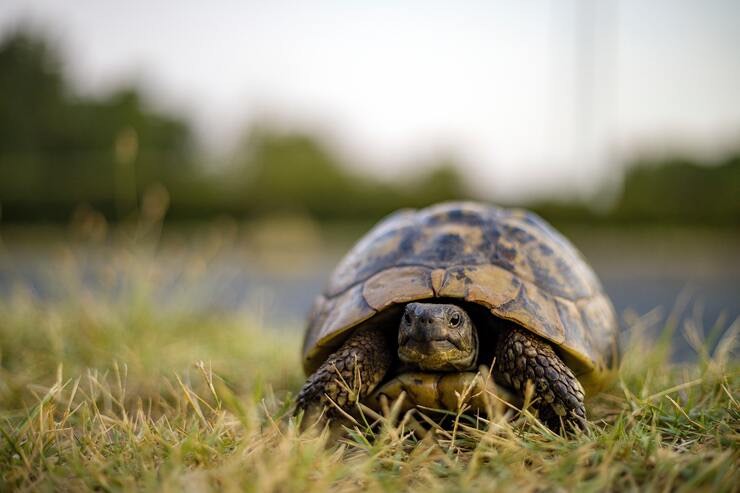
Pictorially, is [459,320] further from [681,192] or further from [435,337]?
[681,192]

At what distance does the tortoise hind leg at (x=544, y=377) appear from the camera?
7.68 feet

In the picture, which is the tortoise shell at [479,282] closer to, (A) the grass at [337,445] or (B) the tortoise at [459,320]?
(B) the tortoise at [459,320]

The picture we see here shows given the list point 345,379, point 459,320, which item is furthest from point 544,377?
point 345,379

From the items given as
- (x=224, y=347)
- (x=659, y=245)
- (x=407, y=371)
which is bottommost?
(x=659, y=245)

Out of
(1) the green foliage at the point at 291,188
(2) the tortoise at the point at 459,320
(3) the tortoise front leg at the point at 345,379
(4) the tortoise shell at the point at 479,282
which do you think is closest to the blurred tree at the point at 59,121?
(1) the green foliage at the point at 291,188

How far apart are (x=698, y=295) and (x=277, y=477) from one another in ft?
29.7

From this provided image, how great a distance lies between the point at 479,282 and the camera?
2.54m

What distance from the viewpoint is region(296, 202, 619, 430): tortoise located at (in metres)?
2.38

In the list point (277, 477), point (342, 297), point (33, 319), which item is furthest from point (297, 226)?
point (277, 477)

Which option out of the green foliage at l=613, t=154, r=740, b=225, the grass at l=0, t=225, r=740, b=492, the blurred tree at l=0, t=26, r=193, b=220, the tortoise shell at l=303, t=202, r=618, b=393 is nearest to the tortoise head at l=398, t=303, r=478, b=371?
the tortoise shell at l=303, t=202, r=618, b=393

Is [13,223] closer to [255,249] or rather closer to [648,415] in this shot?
[255,249]

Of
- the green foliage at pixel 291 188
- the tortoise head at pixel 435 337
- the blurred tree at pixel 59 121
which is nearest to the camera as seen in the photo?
the tortoise head at pixel 435 337

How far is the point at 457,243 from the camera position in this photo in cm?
275

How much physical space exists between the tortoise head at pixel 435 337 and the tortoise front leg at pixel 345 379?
0.17 metres
